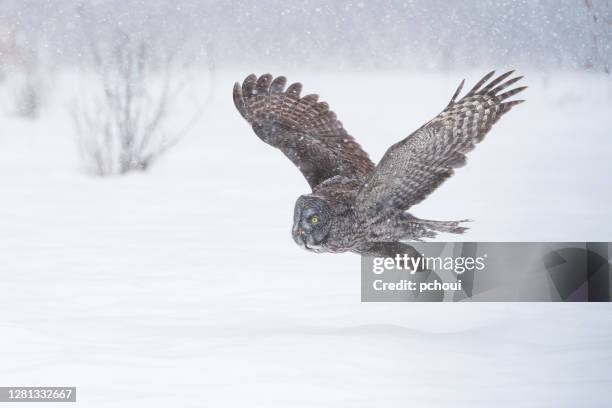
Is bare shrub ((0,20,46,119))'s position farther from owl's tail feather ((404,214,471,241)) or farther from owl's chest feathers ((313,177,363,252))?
owl's tail feather ((404,214,471,241))

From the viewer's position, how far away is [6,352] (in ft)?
11.4

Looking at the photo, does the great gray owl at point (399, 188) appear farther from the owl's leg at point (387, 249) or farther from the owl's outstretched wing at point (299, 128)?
the owl's outstretched wing at point (299, 128)

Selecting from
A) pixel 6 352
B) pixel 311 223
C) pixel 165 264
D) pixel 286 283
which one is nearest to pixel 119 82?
pixel 165 264

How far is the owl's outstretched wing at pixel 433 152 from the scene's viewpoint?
2.85m

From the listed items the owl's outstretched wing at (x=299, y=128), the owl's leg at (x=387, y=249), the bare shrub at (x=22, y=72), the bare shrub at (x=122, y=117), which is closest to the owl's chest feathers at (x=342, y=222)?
the owl's leg at (x=387, y=249)

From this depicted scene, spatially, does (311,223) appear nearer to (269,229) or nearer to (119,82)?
(269,229)

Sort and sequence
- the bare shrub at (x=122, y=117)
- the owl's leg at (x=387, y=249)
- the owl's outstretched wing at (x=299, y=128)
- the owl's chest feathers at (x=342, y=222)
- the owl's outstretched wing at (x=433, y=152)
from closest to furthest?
1. the owl's outstretched wing at (x=433, y=152)
2. the owl's chest feathers at (x=342, y=222)
3. the owl's leg at (x=387, y=249)
4. the owl's outstretched wing at (x=299, y=128)
5. the bare shrub at (x=122, y=117)

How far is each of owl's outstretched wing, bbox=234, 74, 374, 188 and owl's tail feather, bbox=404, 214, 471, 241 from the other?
49cm

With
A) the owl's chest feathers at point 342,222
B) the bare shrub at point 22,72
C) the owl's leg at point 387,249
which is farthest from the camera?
the bare shrub at point 22,72

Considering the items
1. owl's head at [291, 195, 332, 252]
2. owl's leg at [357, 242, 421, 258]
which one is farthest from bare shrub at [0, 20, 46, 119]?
owl's head at [291, 195, 332, 252]

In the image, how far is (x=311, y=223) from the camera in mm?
2885

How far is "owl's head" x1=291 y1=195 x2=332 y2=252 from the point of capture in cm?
289

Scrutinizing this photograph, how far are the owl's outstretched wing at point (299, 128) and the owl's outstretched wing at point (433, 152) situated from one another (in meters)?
0.48

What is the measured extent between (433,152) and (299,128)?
854 millimetres
